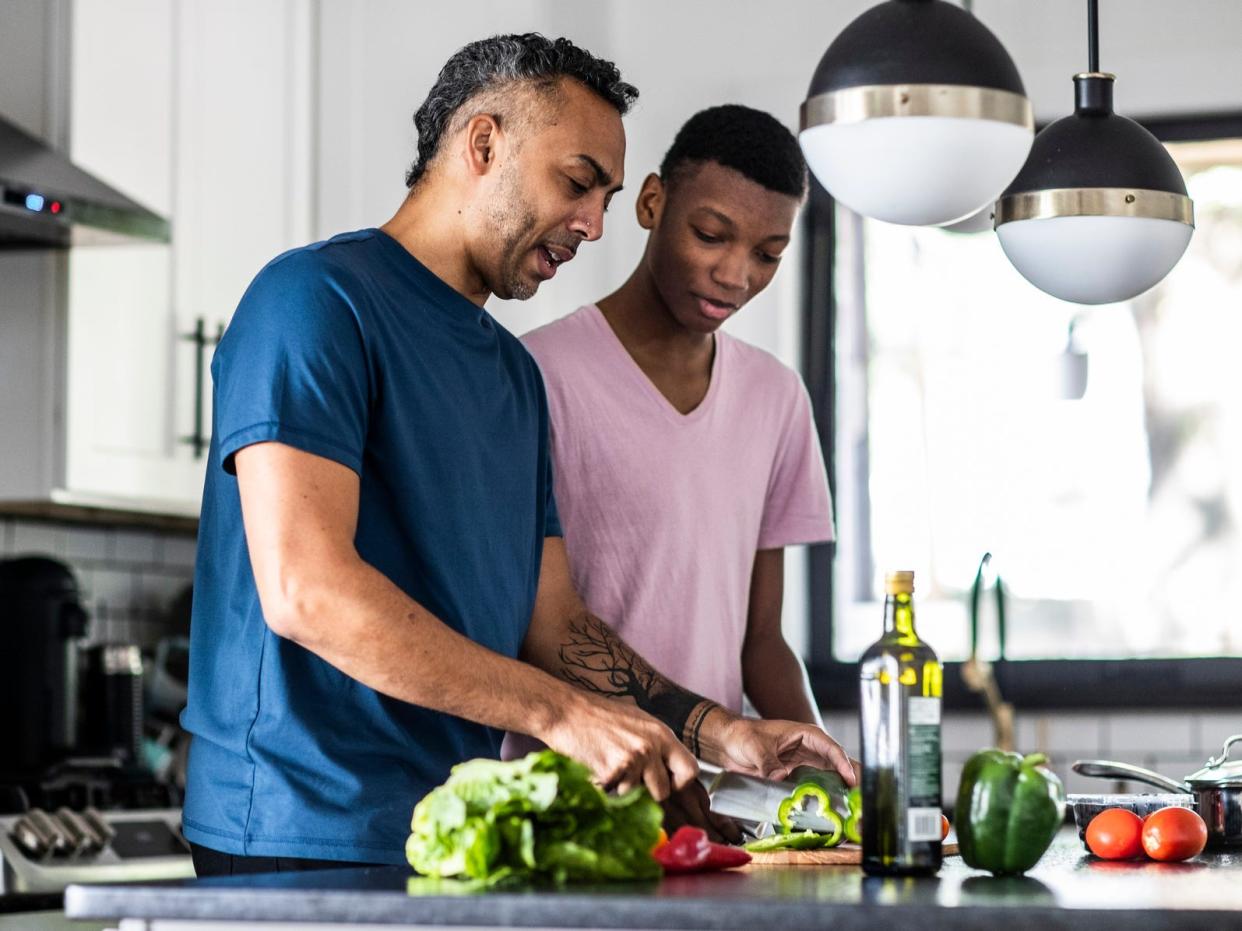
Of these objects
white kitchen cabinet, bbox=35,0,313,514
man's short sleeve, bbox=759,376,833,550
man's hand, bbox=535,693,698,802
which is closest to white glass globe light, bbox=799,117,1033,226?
man's hand, bbox=535,693,698,802

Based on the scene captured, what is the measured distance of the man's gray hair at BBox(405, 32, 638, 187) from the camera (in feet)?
6.68

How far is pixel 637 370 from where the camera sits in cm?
242

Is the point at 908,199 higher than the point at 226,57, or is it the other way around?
the point at 226,57

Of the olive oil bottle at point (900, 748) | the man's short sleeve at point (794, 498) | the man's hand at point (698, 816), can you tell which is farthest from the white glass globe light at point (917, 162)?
the man's short sleeve at point (794, 498)

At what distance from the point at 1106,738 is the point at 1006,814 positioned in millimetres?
2394

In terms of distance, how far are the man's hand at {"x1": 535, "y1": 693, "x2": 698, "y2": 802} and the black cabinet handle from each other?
2.01 metres

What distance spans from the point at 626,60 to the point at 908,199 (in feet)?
8.00

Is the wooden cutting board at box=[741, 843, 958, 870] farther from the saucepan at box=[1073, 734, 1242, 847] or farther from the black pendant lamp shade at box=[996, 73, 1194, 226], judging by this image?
the black pendant lamp shade at box=[996, 73, 1194, 226]

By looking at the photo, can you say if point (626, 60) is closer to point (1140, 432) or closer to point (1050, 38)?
point (1050, 38)

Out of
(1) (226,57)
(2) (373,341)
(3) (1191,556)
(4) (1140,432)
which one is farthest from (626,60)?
(2) (373,341)

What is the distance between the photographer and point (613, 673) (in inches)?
84.0

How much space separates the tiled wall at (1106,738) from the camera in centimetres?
376

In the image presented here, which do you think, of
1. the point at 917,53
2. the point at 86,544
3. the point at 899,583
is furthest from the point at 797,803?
the point at 86,544

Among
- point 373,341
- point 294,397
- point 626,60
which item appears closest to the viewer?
point 294,397
